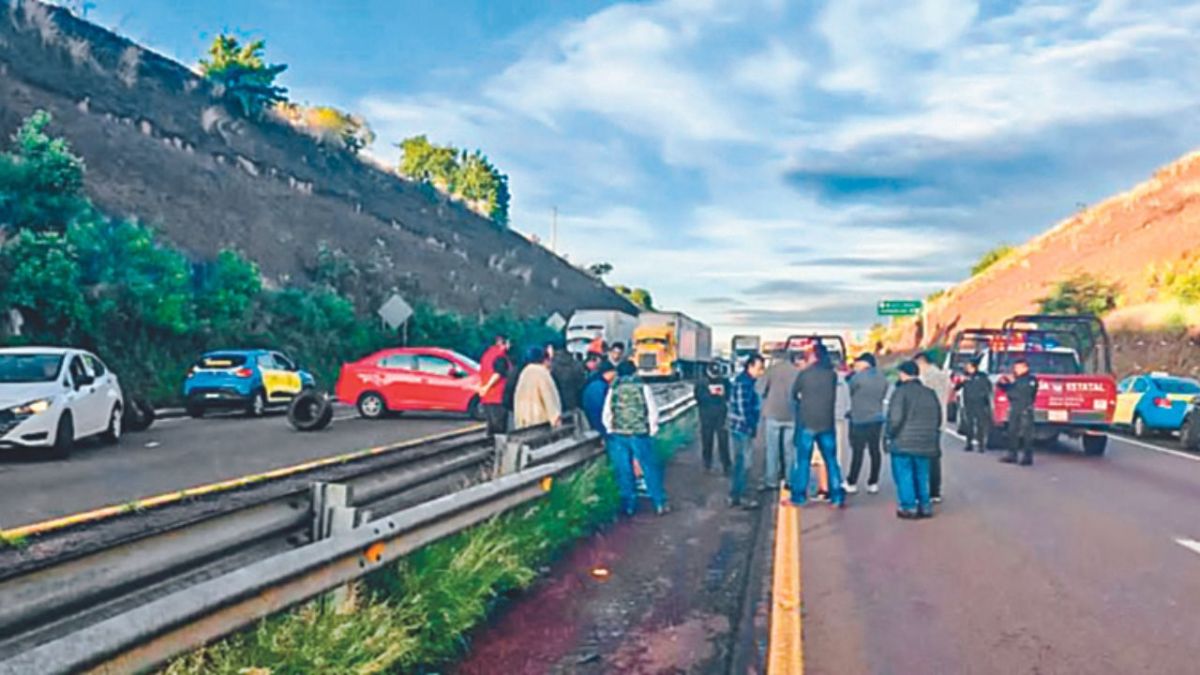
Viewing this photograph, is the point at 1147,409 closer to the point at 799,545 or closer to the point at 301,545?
the point at 799,545

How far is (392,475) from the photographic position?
7.16 metres

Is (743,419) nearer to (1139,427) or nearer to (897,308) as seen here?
(1139,427)

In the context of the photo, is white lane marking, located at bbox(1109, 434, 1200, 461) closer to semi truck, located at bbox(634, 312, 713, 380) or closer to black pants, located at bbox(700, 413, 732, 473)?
black pants, located at bbox(700, 413, 732, 473)

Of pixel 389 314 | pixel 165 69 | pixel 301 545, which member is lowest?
pixel 301 545

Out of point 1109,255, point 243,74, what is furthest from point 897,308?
point 243,74

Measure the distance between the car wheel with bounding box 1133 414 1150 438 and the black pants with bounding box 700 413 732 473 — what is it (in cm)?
1278

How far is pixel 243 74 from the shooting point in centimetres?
5541

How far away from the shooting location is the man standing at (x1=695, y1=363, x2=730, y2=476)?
15.4m

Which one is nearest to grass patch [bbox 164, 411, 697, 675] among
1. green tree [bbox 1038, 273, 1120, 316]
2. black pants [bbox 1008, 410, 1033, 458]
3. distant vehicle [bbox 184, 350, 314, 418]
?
black pants [bbox 1008, 410, 1033, 458]

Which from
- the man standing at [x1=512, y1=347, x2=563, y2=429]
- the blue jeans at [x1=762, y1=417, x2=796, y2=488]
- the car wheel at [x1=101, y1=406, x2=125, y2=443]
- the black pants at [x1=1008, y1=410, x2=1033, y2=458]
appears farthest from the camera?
the black pants at [x1=1008, y1=410, x2=1033, y2=458]

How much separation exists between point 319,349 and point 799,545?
26459 millimetres

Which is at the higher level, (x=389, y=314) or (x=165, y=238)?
(x=165, y=238)

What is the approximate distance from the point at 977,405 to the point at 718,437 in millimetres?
6821

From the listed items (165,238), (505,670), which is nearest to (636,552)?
(505,670)
